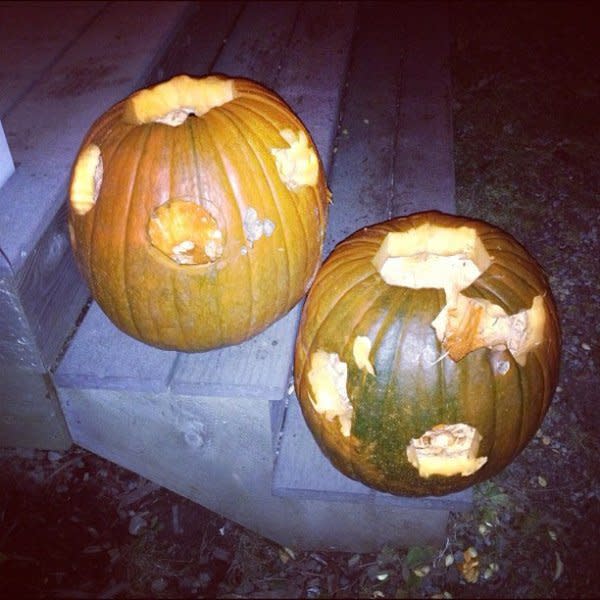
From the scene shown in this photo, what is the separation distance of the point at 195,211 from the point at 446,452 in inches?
36.2

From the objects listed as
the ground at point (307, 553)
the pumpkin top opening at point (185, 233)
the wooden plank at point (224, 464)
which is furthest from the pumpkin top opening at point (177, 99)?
Result: the ground at point (307, 553)

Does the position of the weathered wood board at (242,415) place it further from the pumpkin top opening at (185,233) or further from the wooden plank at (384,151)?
the pumpkin top opening at (185,233)

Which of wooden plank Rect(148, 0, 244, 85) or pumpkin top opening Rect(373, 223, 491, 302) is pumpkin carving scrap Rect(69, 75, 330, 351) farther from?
wooden plank Rect(148, 0, 244, 85)

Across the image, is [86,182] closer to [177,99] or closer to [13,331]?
[177,99]

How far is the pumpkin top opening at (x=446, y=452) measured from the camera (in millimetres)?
1600

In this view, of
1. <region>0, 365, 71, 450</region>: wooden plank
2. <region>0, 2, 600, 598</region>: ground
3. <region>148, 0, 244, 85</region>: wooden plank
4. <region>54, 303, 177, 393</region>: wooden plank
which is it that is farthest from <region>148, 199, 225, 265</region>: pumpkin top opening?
<region>148, 0, 244, 85</region>: wooden plank

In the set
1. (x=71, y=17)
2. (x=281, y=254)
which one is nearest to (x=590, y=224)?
(x=281, y=254)

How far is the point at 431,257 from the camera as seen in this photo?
170cm

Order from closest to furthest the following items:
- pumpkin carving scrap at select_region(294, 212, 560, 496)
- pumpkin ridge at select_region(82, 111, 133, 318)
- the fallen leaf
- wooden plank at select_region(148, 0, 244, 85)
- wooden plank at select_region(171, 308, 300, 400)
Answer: pumpkin carving scrap at select_region(294, 212, 560, 496) → pumpkin ridge at select_region(82, 111, 133, 318) → wooden plank at select_region(171, 308, 300, 400) → the fallen leaf → wooden plank at select_region(148, 0, 244, 85)

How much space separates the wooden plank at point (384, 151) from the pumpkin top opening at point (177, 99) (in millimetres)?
711

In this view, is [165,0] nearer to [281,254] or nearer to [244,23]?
[244,23]

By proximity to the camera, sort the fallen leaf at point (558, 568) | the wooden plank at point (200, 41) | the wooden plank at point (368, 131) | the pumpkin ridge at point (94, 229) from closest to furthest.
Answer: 1. the pumpkin ridge at point (94, 229)
2. the fallen leaf at point (558, 568)
3. the wooden plank at point (368, 131)
4. the wooden plank at point (200, 41)

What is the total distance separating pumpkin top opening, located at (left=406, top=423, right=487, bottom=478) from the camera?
63.0 inches

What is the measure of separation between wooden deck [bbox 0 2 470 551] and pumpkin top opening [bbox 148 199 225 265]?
0.38 metres
